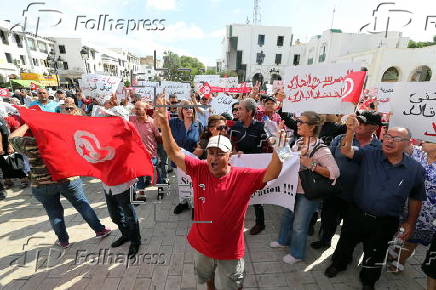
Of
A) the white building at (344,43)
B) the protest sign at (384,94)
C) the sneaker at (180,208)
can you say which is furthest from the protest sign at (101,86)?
the white building at (344,43)

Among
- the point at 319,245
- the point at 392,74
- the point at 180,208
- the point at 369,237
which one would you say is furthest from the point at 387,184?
the point at 392,74

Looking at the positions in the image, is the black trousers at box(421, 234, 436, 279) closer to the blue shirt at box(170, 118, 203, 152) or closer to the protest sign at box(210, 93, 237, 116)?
the blue shirt at box(170, 118, 203, 152)

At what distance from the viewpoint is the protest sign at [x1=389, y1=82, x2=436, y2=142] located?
2599 mm

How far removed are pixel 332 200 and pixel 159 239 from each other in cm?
277

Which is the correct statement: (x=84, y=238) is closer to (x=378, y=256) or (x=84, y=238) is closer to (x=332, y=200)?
(x=332, y=200)

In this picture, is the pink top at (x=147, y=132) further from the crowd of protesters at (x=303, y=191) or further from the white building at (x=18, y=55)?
the white building at (x=18, y=55)

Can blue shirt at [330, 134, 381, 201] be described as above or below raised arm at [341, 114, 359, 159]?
below

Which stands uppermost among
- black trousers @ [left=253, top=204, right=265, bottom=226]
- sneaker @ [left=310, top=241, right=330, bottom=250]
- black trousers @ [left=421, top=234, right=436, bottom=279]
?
black trousers @ [left=421, top=234, right=436, bottom=279]

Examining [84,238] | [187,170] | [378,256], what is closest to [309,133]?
[187,170]

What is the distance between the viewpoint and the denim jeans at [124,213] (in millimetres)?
2982

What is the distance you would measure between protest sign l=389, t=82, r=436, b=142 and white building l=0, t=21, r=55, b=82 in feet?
107

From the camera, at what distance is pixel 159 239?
3.65 meters

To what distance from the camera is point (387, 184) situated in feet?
7.91

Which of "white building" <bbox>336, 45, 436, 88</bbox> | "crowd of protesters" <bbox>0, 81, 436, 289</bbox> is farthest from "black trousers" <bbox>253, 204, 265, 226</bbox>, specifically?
"white building" <bbox>336, 45, 436, 88</bbox>
